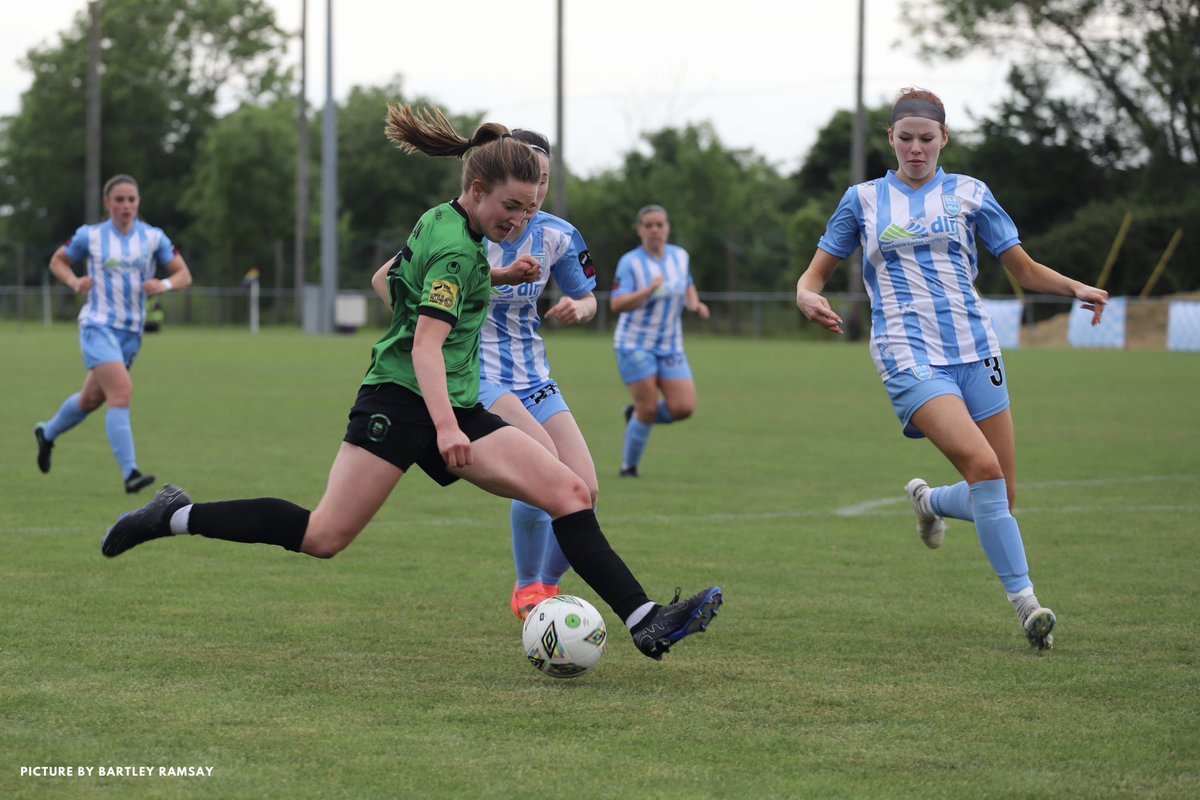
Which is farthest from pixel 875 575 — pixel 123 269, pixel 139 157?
pixel 139 157

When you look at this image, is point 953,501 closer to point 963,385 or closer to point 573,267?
point 963,385

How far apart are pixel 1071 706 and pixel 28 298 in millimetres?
54493

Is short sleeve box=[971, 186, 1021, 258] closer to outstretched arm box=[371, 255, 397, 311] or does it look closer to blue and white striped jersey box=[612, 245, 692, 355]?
outstretched arm box=[371, 255, 397, 311]

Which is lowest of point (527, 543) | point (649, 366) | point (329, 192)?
point (527, 543)

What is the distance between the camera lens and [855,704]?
15.7 feet

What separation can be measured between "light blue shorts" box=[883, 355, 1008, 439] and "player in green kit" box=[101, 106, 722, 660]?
1.38 meters

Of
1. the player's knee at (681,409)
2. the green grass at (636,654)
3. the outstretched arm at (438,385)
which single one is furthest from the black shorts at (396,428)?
the player's knee at (681,409)

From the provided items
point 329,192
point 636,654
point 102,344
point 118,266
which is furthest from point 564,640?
point 329,192

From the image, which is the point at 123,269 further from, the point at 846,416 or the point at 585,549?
the point at 846,416

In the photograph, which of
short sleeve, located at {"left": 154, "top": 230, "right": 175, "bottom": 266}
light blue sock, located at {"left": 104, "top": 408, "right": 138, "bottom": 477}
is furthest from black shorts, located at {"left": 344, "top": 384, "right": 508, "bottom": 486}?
short sleeve, located at {"left": 154, "top": 230, "right": 175, "bottom": 266}

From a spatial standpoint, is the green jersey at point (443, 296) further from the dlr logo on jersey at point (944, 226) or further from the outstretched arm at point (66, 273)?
the outstretched arm at point (66, 273)

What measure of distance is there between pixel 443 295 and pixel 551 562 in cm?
179

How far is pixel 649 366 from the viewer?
472 inches

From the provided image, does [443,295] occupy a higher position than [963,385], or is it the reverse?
[443,295]
